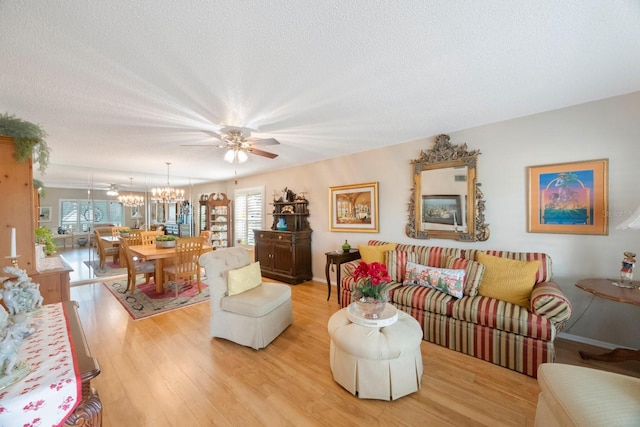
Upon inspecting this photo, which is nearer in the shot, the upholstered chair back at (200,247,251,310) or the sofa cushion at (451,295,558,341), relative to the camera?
the sofa cushion at (451,295,558,341)

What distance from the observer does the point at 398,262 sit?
318cm

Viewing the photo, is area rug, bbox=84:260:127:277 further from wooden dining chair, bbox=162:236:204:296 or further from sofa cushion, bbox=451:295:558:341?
sofa cushion, bbox=451:295:558:341

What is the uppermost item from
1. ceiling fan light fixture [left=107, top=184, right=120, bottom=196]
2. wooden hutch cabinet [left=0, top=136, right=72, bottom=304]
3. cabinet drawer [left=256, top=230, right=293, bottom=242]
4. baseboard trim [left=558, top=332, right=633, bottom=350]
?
ceiling fan light fixture [left=107, top=184, right=120, bottom=196]

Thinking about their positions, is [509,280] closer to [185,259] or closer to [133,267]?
[185,259]

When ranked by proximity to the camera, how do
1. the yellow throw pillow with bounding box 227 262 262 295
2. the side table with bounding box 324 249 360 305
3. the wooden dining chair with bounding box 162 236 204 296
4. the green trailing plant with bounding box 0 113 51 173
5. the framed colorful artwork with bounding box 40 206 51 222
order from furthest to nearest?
1. the framed colorful artwork with bounding box 40 206 51 222
2. the wooden dining chair with bounding box 162 236 204 296
3. the side table with bounding box 324 249 360 305
4. the yellow throw pillow with bounding box 227 262 262 295
5. the green trailing plant with bounding box 0 113 51 173

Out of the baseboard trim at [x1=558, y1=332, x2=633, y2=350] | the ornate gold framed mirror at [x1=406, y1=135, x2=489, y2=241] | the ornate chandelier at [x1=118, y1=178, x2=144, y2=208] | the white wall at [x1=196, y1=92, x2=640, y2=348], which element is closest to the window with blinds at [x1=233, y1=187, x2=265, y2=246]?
the ornate chandelier at [x1=118, y1=178, x2=144, y2=208]

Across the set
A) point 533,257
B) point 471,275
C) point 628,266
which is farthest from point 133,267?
point 628,266

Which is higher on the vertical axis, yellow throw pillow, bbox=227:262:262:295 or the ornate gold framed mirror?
the ornate gold framed mirror

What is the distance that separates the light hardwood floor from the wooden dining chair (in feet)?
3.83

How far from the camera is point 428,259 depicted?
317 cm

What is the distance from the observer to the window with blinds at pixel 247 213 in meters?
6.31

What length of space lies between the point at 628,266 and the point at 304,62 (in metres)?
3.21

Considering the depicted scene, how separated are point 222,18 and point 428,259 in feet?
10.4

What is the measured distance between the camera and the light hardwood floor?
5.44 ft
